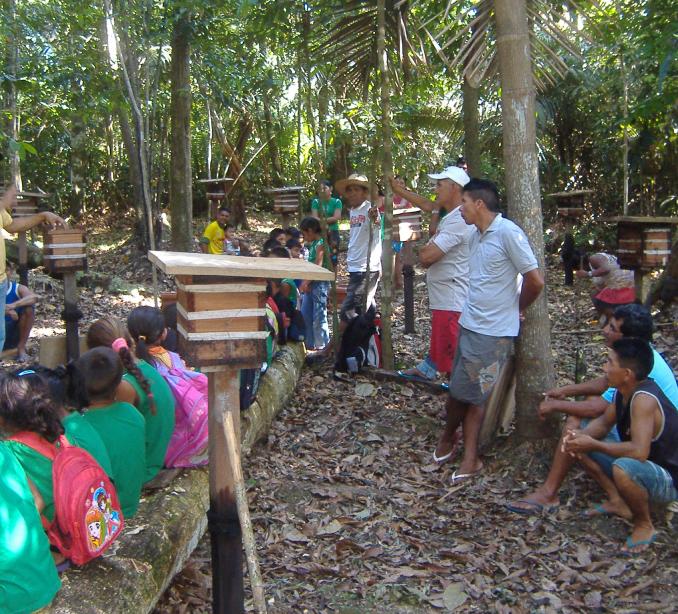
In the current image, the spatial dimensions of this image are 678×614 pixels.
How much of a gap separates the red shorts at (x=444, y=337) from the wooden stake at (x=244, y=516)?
2992mm

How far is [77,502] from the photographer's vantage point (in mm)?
2775

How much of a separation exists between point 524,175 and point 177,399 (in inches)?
98.0

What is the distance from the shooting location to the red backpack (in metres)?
2.77

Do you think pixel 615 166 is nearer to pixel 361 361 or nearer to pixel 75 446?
pixel 361 361

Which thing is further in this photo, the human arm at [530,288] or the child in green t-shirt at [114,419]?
the human arm at [530,288]

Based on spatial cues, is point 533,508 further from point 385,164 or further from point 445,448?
point 385,164

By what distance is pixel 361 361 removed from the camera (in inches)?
271

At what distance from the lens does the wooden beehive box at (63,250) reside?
20.9 feet

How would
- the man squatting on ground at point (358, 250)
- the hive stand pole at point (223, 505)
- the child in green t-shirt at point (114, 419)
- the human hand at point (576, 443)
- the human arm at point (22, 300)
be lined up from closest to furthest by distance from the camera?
the hive stand pole at point (223, 505) < the child in green t-shirt at point (114, 419) < the human hand at point (576, 443) < the human arm at point (22, 300) < the man squatting on ground at point (358, 250)

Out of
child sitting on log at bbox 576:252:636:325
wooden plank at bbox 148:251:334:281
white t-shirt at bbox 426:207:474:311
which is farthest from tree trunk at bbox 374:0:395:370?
wooden plank at bbox 148:251:334:281

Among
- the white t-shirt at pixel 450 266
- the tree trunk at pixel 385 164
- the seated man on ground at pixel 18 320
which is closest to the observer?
the white t-shirt at pixel 450 266

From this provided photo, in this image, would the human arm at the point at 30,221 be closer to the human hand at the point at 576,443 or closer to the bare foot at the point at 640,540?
the human hand at the point at 576,443

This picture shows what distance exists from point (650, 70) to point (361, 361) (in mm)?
8631

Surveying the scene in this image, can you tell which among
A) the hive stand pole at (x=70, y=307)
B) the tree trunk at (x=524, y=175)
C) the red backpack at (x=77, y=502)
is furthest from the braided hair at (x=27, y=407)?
the hive stand pole at (x=70, y=307)
